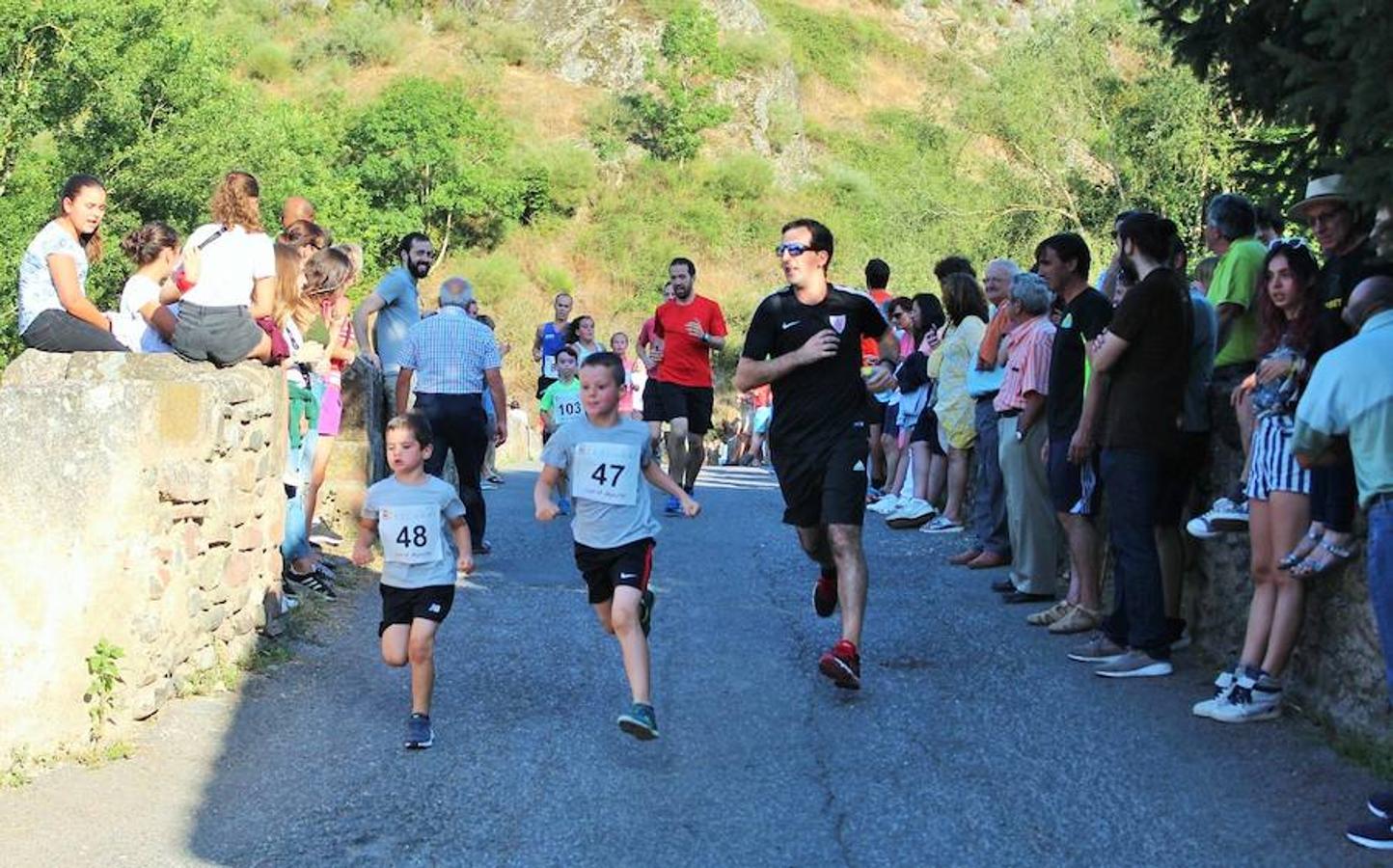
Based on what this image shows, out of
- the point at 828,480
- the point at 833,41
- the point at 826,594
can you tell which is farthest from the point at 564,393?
the point at 833,41

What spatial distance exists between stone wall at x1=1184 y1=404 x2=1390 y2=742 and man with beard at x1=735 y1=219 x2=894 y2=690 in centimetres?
178

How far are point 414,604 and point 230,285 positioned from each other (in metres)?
2.38

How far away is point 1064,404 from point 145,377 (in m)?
4.82

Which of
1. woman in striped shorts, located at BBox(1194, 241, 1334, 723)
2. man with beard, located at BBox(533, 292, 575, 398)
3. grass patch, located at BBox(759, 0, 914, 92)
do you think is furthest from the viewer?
grass patch, located at BBox(759, 0, 914, 92)

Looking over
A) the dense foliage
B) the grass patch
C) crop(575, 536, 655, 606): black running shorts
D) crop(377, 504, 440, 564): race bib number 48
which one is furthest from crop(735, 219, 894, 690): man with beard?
the grass patch

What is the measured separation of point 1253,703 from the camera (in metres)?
6.98

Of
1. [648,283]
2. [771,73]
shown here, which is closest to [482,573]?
[648,283]

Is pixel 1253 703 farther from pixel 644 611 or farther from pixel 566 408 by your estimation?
pixel 566 408

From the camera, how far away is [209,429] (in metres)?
7.69

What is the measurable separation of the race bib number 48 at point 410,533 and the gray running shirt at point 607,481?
1.86ft

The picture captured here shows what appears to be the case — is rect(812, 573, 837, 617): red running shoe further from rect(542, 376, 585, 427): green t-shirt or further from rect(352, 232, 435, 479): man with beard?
rect(542, 376, 585, 427): green t-shirt

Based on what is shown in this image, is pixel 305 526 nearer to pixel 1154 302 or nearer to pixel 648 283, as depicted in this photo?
pixel 1154 302

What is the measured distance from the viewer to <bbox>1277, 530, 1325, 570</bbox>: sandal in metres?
6.70

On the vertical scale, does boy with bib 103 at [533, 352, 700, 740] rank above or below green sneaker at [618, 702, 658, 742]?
above
